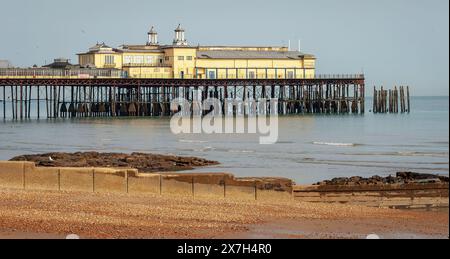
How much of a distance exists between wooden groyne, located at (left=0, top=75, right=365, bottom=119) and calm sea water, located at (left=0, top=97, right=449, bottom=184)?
1240 centimetres

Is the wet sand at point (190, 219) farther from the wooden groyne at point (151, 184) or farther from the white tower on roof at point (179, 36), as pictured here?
the white tower on roof at point (179, 36)

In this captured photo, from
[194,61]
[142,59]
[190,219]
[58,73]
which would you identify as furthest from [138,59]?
[190,219]

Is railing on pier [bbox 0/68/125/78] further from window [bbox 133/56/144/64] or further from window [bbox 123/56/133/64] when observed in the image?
window [bbox 133/56/144/64]

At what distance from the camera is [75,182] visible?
21.6 meters

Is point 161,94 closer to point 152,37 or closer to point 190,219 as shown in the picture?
point 152,37

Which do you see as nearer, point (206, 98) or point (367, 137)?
point (367, 137)

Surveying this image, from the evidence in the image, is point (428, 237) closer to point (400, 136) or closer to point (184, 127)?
point (400, 136)

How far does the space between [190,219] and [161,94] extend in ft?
260

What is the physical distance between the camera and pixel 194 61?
9531 cm

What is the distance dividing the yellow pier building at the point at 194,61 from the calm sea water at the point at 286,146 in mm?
15148

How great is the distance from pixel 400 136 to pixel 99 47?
39797mm

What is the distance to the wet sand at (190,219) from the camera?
15.6 metres

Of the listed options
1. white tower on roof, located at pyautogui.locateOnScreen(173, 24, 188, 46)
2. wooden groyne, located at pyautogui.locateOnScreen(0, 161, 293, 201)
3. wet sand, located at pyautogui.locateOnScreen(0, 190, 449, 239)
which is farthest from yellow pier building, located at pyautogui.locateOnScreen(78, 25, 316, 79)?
wet sand, located at pyautogui.locateOnScreen(0, 190, 449, 239)
